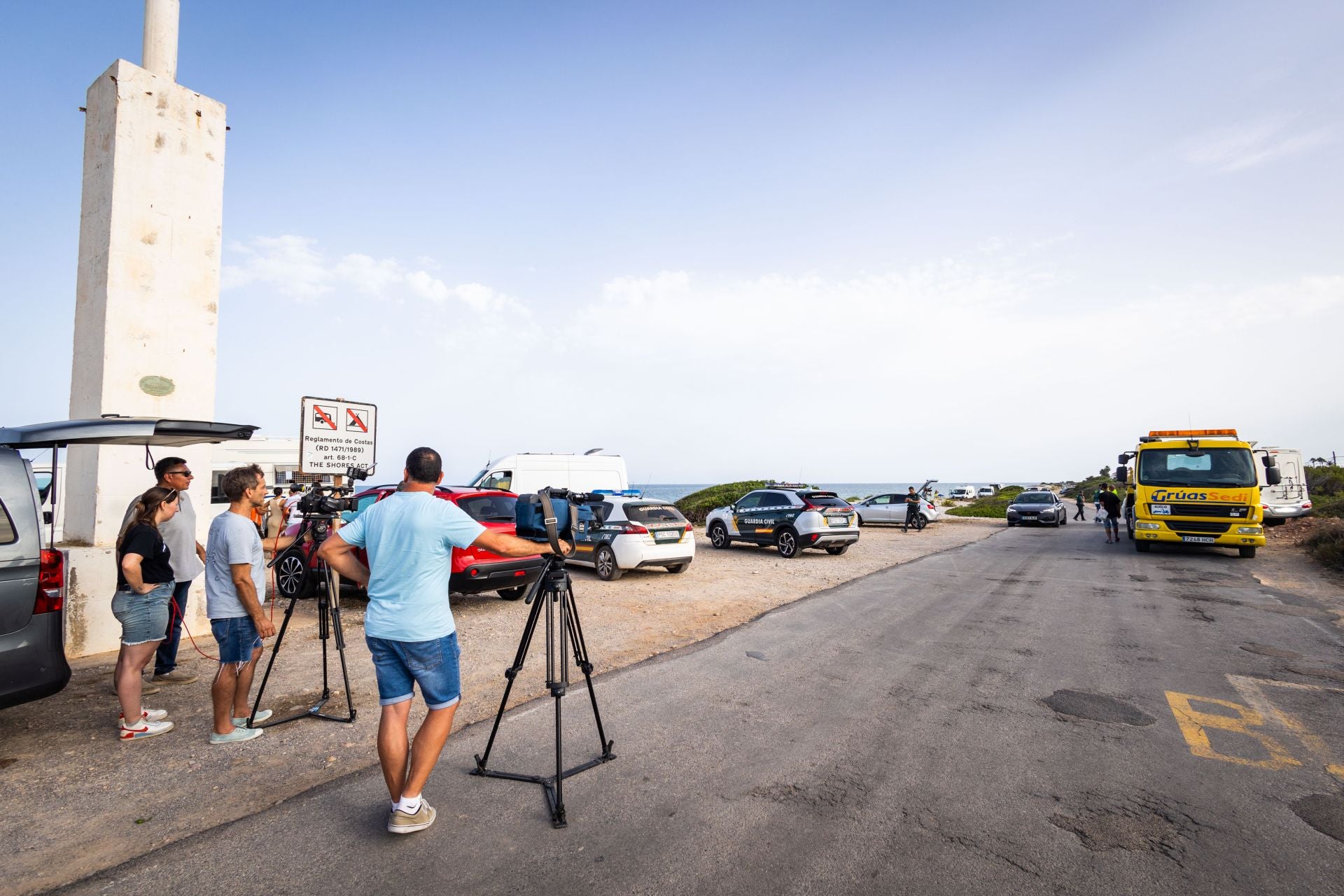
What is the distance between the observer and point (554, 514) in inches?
145

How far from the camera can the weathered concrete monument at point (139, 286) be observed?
6.68m

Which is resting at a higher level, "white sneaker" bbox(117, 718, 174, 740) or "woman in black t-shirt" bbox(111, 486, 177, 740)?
"woman in black t-shirt" bbox(111, 486, 177, 740)

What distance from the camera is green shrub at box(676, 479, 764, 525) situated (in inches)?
1056

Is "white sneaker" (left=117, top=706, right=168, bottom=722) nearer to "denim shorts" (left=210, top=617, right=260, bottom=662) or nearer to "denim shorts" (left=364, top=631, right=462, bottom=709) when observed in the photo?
"denim shorts" (left=210, top=617, right=260, bottom=662)

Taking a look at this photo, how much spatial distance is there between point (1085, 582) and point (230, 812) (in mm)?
12508

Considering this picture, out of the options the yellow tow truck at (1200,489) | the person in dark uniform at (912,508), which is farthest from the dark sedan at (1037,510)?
the yellow tow truck at (1200,489)

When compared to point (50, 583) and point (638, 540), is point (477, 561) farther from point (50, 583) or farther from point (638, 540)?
point (50, 583)

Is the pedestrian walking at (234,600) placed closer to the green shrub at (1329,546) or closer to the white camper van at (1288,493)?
the green shrub at (1329,546)

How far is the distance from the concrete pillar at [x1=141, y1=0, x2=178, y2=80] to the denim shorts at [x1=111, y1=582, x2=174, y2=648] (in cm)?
621

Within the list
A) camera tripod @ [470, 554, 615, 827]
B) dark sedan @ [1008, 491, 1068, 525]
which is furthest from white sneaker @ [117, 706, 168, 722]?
dark sedan @ [1008, 491, 1068, 525]

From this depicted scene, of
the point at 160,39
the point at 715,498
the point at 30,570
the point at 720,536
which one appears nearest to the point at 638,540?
the point at 720,536

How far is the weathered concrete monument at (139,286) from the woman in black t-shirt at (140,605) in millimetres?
2485

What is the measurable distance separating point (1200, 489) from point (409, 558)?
17.2 metres

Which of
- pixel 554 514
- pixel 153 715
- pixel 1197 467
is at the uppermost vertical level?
pixel 1197 467
